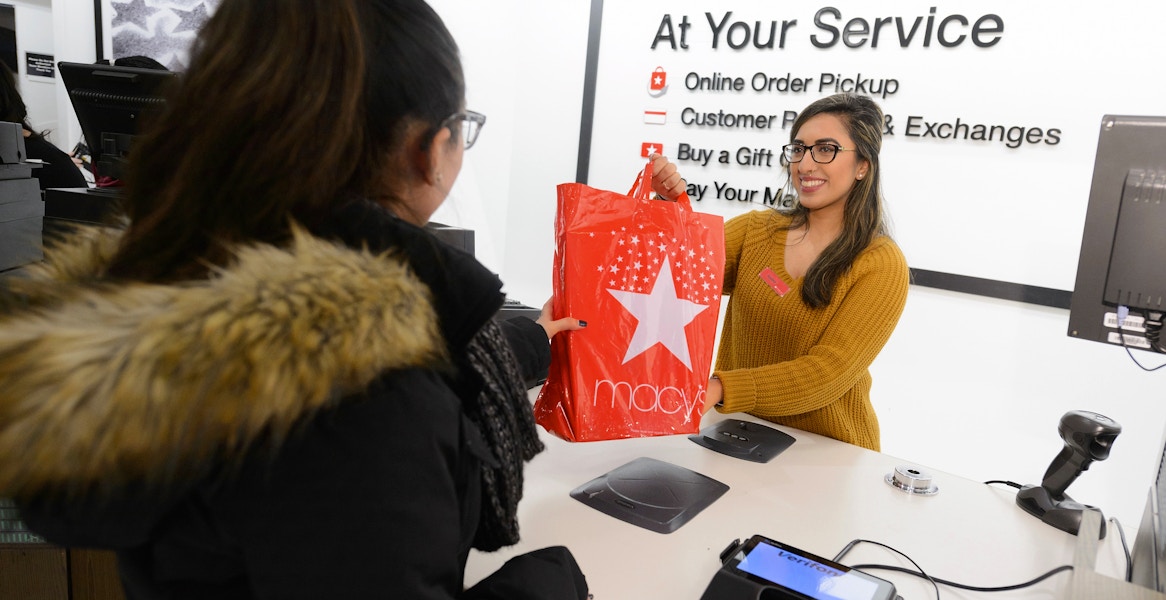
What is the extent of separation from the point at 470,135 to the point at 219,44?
0.92 ft

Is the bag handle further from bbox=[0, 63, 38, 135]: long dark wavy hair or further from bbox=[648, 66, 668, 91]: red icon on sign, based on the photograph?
bbox=[0, 63, 38, 135]: long dark wavy hair

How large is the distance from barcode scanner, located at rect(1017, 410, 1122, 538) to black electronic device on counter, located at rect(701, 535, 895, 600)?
585 millimetres

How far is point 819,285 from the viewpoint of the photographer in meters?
1.69

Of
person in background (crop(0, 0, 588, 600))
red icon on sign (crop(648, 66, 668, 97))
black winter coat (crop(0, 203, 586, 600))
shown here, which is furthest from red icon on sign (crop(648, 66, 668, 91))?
black winter coat (crop(0, 203, 586, 600))

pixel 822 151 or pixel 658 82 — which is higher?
pixel 658 82

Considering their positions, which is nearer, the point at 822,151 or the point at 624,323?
the point at 624,323

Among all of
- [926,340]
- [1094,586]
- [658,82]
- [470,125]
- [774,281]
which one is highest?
[658,82]

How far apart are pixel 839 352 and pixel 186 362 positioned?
4.66ft

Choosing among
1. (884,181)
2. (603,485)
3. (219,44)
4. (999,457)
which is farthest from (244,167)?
(999,457)

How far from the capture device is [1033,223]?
270 cm

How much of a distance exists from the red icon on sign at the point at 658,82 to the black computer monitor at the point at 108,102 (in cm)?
232

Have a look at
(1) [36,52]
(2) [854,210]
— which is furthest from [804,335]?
(1) [36,52]

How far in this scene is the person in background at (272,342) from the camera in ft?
1.57

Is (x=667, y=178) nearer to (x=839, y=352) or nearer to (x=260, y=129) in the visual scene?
(x=839, y=352)
